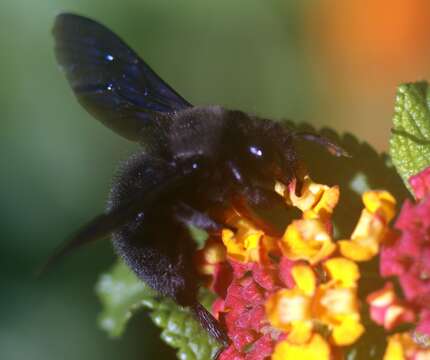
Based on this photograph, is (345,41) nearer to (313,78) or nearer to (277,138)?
(313,78)

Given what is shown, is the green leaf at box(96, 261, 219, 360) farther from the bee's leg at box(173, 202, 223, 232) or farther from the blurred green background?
the blurred green background

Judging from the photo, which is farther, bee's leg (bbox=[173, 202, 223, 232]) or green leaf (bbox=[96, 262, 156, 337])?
green leaf (bbox=[96, 262, 156, 337])

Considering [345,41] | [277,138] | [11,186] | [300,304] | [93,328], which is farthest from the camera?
[345,41]

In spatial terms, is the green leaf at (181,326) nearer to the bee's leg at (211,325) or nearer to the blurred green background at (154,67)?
the bee's leg at (211,325)

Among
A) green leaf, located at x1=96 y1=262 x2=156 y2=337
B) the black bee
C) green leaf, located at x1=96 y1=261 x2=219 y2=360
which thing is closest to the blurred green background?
green leaf, located at x1=96 y1=262 x2=156 y2=337

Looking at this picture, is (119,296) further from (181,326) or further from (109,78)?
(109,78)

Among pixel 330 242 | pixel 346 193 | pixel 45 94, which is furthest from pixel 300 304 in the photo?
pixel 45 94

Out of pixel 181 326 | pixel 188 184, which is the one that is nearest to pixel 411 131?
pixel 188 184
